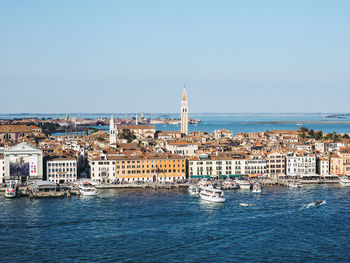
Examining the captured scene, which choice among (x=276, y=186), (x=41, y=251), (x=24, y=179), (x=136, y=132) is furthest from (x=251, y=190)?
(x=136, y=132)

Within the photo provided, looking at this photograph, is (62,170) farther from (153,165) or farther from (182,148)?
(182,148)

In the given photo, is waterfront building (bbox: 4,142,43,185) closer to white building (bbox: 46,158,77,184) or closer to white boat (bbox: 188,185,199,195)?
white building (bbox: 46,158,77,184)

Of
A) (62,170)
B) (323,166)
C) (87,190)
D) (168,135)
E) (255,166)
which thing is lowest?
(87,190)

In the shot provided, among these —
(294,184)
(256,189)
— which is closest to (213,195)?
(256,189)

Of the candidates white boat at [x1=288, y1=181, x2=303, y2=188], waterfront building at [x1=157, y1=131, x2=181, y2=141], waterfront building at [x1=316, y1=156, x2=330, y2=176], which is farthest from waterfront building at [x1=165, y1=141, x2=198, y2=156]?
waterfront building at [x1=157, y1=131, x2=181, y2=141]

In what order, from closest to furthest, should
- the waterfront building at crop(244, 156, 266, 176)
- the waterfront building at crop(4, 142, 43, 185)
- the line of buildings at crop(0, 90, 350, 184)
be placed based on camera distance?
the waterfront building at crop(4, 142, 43, 185), the line of buildings at crop(0, 90, 350, 184), the waterfront building at crop(244, 156, 266, 176)
